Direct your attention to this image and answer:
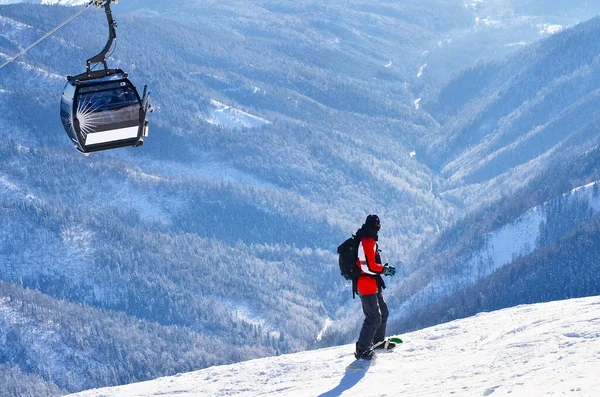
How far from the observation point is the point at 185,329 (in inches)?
7525

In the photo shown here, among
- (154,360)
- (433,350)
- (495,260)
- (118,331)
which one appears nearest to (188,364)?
(154,360)

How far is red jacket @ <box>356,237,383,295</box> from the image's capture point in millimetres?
29781

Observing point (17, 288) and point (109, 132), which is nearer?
point (109, 132)

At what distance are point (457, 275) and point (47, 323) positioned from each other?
6289cm

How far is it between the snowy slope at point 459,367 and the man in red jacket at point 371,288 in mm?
569

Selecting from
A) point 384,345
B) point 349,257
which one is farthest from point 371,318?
point 349,257

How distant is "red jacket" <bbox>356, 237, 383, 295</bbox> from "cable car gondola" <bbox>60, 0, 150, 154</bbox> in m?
7.27

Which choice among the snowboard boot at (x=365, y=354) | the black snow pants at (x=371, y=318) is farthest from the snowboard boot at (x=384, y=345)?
the snowboard boot at (x=365, y=354)

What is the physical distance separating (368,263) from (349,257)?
21.0 inches

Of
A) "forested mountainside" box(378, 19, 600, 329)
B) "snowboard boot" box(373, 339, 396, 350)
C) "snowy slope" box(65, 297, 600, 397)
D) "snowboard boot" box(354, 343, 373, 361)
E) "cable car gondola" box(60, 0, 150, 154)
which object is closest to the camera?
"snowy slope" box(65, 297, 600, 397)

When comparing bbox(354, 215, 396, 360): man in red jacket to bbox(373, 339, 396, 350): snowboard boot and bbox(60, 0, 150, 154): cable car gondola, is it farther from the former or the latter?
bbox(60, 0, 150, 154): cable car gondola

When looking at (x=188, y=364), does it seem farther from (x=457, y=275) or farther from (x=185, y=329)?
(x=457, y=275)

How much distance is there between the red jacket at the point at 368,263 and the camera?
2978cm

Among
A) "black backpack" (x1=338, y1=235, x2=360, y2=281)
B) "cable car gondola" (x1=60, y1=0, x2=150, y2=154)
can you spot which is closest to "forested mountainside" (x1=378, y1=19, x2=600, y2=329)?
"black backpack" (x1=338, y1=235, x2=360, y2=281)
